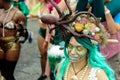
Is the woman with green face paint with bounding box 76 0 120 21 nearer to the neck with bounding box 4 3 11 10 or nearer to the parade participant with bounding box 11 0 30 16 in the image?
the neck with bounding box 4 3 11 10

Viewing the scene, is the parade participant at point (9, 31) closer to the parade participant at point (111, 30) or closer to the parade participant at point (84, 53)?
the parade participant at point (111, 30)

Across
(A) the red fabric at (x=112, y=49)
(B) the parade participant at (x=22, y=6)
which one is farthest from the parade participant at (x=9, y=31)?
→ (A) the red fabric at (x=112, y=49)

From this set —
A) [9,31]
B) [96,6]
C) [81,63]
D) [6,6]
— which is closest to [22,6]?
[6,6]

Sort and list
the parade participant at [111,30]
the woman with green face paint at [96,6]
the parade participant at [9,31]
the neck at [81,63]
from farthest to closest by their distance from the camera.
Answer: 1. the parade participant at [9,31]
2. the parade participant at [111,30]
3. the woman with green face paint at [96,6]
4. the neck at [81,63]

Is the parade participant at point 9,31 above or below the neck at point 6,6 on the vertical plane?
below

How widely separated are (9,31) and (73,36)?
2.03m

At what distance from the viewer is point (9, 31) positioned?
557cm

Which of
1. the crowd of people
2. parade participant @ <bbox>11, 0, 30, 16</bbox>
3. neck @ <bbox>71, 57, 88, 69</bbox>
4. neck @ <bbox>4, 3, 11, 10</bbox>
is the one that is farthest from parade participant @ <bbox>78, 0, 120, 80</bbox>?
parade participant @ <bbox>11, 0, 30, 16</bbox>

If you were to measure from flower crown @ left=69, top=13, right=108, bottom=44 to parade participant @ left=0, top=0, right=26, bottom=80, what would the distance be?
201cm

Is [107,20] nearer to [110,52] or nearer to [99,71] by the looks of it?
[110,52]

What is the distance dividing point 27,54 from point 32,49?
13.2 inches

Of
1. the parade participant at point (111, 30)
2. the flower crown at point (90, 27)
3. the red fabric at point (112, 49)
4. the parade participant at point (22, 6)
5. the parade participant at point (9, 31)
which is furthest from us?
the parade participant at point (22, 6)

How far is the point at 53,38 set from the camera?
212 inches

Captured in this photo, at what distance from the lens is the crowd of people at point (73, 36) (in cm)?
366
